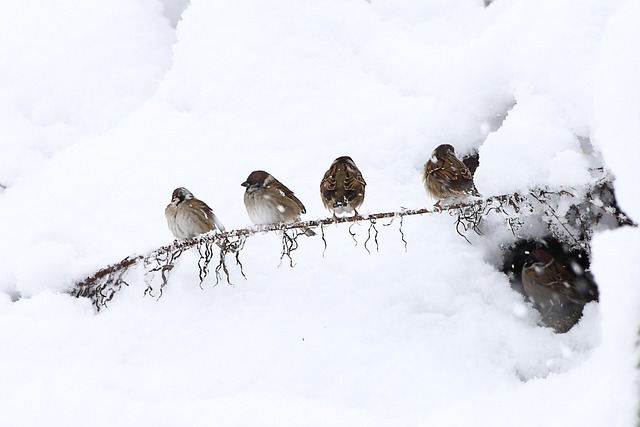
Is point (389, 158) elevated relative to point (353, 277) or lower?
elevated

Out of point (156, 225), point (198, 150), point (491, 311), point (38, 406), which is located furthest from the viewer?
point (198, 150)

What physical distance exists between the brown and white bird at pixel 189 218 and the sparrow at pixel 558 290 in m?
2.67

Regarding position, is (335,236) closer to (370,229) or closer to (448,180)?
(370,229)

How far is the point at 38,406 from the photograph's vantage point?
12.8 ft

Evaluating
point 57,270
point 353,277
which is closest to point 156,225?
point 57,270

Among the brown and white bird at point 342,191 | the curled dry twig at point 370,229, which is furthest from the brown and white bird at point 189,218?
the brown and white bird at point 342,191

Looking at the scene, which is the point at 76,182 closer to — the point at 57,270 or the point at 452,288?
the point at 57,270

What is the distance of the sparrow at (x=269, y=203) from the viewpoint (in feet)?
16.1

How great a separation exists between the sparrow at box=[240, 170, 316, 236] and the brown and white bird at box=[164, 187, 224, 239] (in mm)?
383

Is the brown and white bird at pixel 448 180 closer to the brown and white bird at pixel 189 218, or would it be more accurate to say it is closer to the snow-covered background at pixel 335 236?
the snow-covered background at pixel 335 236

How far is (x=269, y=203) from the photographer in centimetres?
491

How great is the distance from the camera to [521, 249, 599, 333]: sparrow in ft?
14.3

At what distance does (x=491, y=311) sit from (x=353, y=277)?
116 cm

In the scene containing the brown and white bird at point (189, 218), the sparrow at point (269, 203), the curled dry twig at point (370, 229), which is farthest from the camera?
the brown and white bird at point (189, 218)
